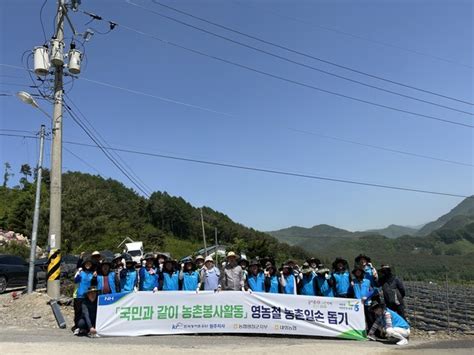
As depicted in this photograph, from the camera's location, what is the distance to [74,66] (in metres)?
14.7

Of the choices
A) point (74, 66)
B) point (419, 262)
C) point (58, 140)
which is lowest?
point (419, 262)

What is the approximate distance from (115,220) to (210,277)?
176ft

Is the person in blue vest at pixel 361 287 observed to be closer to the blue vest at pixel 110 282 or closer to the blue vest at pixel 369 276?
the blue vest at pixel 369 276

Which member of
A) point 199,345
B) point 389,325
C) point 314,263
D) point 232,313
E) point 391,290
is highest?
point 314,263

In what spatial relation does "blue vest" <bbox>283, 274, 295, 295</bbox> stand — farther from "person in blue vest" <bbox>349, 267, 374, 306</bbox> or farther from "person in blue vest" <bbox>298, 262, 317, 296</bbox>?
"person in blue vest" <bbox>349, 267, 374, 306</bbox>

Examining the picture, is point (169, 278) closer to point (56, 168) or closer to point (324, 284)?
point (324, 284)

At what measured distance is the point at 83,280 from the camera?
10.0 meters

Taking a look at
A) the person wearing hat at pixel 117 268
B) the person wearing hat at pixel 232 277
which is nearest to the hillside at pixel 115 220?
the person wearing hat at pixel 117 268

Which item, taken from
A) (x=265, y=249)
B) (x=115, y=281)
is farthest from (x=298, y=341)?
(x=265, y=249)

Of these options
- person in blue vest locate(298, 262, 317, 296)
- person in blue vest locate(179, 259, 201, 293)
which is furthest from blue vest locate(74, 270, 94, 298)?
person in blue vest locate(298, 262, 317, 296)

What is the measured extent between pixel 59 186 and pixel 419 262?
83.6 metres

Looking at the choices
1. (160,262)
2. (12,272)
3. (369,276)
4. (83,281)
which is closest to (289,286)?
(369,276)

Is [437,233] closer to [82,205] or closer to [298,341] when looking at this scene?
[82,205]

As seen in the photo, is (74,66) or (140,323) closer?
(140,323)
